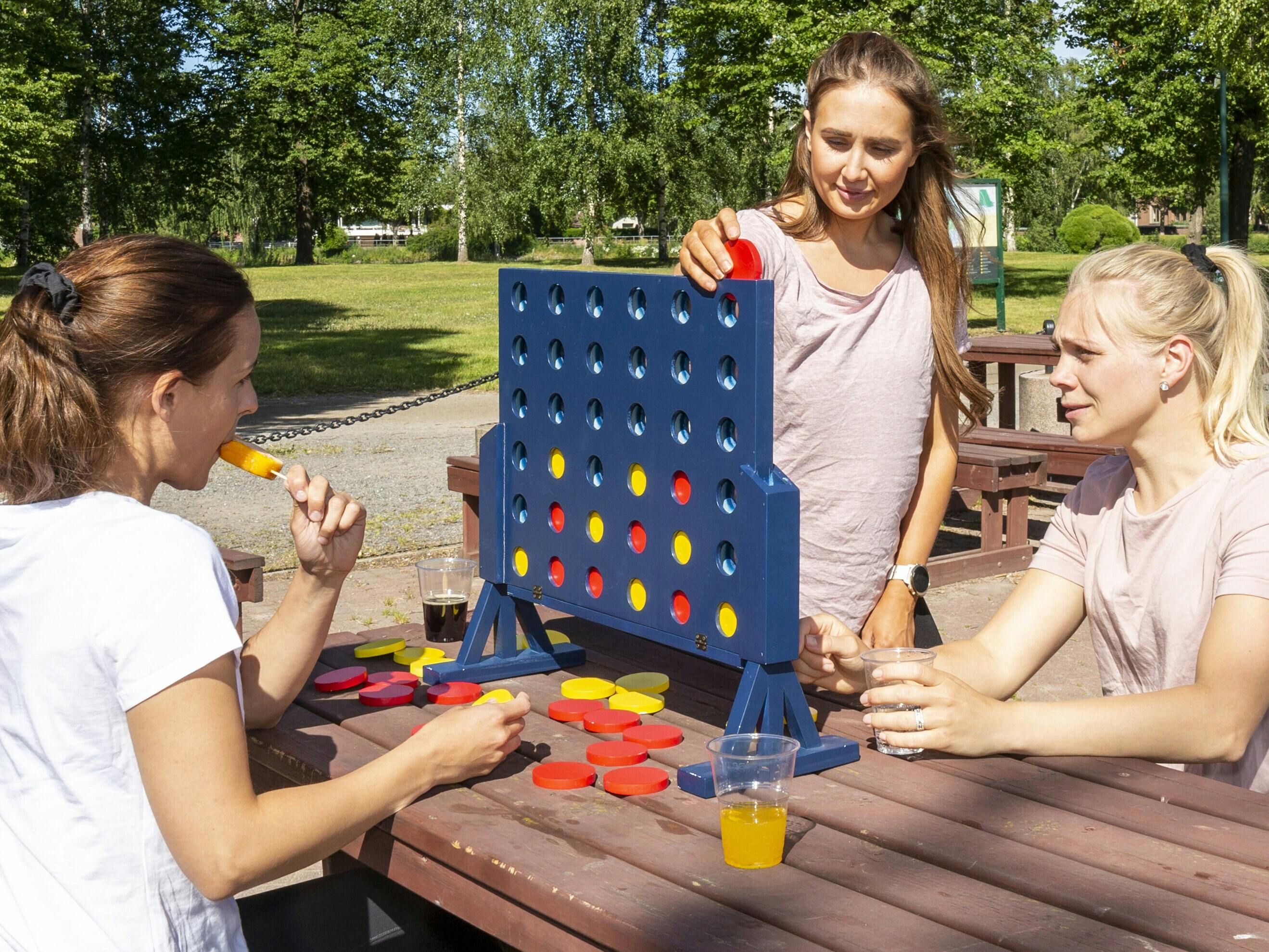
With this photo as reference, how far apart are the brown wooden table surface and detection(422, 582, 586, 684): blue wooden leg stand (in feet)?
1.10

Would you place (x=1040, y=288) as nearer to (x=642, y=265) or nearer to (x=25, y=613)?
(x=642, y=265)

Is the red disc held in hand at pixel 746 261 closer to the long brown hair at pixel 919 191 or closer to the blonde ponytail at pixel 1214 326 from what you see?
the long brown hair at pixel 919 191

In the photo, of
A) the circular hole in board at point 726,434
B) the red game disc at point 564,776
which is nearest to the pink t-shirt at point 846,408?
the circular hole in board at point 726,434

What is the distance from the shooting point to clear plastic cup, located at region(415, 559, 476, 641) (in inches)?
116

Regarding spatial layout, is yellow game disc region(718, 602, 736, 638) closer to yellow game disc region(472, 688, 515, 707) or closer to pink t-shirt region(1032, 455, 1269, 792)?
yellow game disc region(472, 688, 515, 707)

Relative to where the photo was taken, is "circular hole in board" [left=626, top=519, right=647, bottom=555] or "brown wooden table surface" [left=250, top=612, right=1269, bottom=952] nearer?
"brown wooden table surface" [left=250, top=612, right=1269, bottom=952]

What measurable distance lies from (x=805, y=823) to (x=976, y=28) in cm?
2779

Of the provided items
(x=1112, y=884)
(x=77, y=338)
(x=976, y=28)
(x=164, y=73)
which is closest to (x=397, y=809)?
(x=77, y=338)

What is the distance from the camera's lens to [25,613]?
1554 millimetres

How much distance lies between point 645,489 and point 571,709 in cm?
43

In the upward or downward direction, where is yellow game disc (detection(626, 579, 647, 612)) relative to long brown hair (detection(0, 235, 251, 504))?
downward

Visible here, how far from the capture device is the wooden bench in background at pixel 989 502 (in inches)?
257

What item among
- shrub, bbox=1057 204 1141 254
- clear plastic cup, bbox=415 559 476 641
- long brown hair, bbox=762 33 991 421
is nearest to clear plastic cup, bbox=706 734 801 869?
long brown hair, bbox=762 33 991 421

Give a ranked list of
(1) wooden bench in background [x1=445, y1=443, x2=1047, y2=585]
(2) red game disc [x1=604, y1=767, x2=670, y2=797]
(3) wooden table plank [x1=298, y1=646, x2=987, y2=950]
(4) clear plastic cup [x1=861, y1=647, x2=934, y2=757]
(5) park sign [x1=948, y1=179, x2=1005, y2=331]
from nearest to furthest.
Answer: (3) wooden table plank [x1=298, y1=646, x2=987, y2=950], (2) red game disc [x1=604, y1=767, x2=670, y2=797], (4) clear plastic cup [x1=861, y1=647, x2=934, y2=757], (1) wooden bench in background [x1=445, y1=443, x2=1047, y2=585], (5) park sign [x1=948, y1=179, x2=1005, y2=331]
